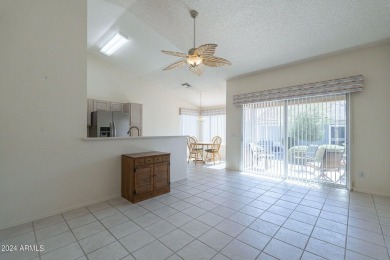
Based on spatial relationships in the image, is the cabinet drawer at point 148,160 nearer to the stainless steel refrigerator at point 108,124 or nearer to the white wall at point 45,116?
the white wall at point 45,116

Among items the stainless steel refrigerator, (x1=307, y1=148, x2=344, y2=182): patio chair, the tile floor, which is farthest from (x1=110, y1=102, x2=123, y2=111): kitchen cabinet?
(x1=307, y1=148, x2=344, y2=182): patio chair

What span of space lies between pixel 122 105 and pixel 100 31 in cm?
218

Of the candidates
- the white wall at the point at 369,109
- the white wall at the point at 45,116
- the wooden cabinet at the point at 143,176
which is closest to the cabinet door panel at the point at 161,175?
the wooden cabinet at the point at 143,176

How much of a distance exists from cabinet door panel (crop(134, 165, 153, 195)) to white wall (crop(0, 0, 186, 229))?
1.82 feet

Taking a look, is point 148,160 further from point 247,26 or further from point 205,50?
point 247,26

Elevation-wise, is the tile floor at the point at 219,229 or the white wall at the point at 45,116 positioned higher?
the white wall at the point at 45,116

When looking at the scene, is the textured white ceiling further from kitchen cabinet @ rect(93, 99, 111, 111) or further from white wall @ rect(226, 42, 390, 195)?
kitchen cabinet @ rect(93, 99, 111, 111)

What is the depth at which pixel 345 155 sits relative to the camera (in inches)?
133

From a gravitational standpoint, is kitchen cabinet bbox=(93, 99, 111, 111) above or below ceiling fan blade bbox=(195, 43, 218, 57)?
below

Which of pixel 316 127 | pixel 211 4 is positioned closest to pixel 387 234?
pixel 316 127

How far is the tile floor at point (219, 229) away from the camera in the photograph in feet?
5.49

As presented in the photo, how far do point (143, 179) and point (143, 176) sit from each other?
0.05 metres

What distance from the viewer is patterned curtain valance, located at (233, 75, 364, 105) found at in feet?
10.4

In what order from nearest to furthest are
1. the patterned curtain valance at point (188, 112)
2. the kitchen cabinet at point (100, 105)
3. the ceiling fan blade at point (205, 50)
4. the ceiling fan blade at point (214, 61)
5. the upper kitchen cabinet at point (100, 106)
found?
the ceiling fan blade at point (205, 50) → the ceiling fan blade at point (214, 61) → the upper kitchen cabinet at point (100, 106) → the kitchen cabinet at point (100, 105) → the patterned curtain valance at point (188, 112)
